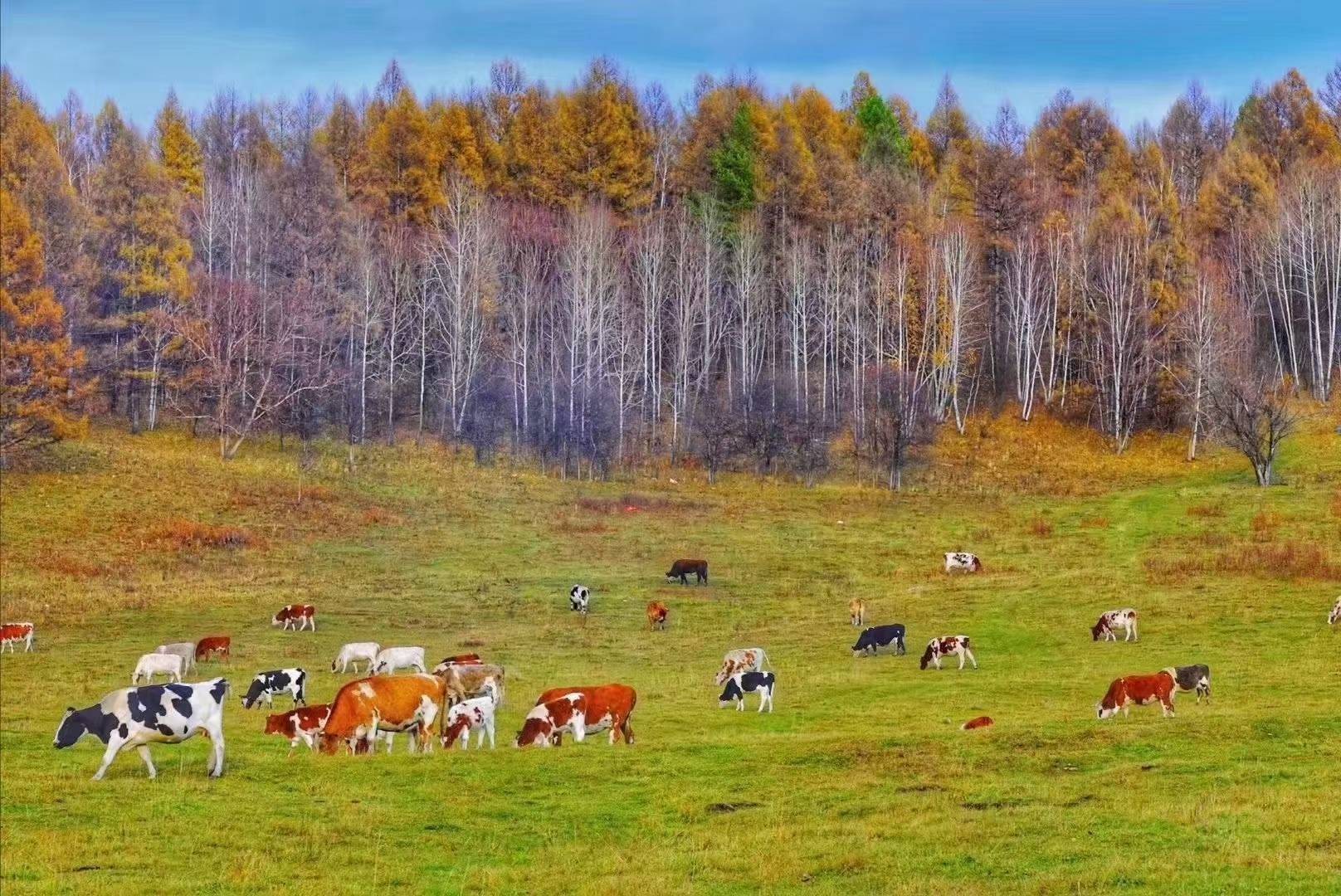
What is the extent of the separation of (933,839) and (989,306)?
8015 centimetres

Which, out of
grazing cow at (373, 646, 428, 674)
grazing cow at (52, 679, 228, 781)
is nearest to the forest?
grazing cow at (373, 646, 428, 674)

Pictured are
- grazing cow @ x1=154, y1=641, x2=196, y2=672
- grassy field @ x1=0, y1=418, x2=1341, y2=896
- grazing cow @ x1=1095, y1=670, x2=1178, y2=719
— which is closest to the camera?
grassy field @ x1=0, y1=418, x2=1341, y2=896

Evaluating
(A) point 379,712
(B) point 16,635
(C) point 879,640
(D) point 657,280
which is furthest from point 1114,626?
(D) point 657,280

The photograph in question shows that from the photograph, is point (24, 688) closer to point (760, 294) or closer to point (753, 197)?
point (760, 294)

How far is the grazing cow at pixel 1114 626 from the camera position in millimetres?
33131

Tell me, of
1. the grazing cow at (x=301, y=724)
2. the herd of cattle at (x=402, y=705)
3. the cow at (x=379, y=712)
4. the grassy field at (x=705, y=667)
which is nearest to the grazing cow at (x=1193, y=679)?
the herd of cattle at (x=402, y=705)

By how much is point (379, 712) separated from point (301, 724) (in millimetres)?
2055

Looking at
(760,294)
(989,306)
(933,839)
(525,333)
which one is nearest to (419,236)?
(525,333)

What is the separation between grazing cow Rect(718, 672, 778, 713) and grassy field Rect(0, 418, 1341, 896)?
0.59m

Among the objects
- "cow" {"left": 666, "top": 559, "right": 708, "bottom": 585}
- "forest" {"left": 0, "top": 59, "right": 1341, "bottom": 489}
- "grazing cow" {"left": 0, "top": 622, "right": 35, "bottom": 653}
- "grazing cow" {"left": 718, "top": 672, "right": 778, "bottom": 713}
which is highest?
"forest" {"left": 0, "top": 59, "right": 1341, "bottom": 489}

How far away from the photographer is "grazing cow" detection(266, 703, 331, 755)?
21.2 m

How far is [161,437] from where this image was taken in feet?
230

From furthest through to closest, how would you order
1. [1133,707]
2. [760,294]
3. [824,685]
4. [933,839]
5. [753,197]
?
[753,197] → [760,294] → [824,685] → [1133,707] → [933,839]

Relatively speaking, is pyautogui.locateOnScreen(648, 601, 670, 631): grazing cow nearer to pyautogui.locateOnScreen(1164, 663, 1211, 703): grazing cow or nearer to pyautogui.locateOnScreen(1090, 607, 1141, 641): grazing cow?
pyautogui.locateOnScreen(1090, 607, 1141, 641): grazing cow
